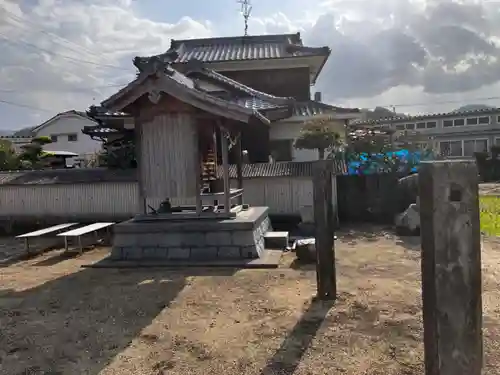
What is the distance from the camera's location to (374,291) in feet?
20.9

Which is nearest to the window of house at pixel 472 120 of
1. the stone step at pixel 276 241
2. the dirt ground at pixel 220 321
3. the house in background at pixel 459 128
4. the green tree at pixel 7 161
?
the house in background at pixel 459 128

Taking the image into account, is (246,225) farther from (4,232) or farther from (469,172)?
(4,232)

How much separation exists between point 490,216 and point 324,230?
931cm

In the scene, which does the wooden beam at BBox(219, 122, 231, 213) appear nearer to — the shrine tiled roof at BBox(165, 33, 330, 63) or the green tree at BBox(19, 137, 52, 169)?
the shrine tiled roof at BBox(165, 33, 330, 63)

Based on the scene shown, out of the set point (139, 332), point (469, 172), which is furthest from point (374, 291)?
point (469, 172)

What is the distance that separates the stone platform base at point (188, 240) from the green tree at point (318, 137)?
17.1 feet

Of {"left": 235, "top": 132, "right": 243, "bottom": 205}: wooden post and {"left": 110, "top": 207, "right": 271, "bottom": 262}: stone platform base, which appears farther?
{"left": 235, "top": 132, "right": 243, "bottom": 205}: wooden post

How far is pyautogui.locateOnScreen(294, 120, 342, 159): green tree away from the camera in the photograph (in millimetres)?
13352

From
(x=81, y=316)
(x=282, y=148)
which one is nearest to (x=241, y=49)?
(x=282, y=148)

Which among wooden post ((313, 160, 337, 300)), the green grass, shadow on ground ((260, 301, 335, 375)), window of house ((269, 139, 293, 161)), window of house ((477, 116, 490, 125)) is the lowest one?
shadow on ground ((260, 301, 335, 375))

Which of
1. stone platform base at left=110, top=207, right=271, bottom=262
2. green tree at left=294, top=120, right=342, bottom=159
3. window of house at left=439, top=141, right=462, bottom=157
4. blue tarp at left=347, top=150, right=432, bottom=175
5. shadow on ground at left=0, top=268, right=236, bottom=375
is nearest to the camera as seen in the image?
shadow on ground at left=0, top=268, right=236, bottom=375

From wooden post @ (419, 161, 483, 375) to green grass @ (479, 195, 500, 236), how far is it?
8575mm

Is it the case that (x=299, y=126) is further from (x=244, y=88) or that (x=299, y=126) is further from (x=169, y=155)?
(x=169, y=155)

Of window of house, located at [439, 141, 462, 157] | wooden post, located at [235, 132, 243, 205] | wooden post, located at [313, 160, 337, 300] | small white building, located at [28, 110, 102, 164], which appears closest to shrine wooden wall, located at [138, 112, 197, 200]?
wooden post, located at [235, 132, 243, 205]
